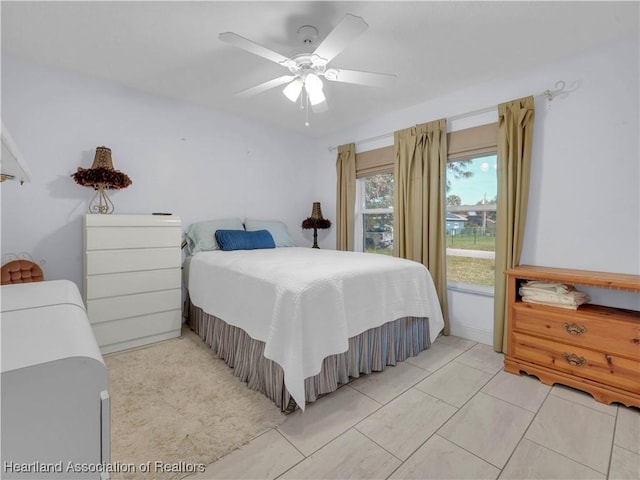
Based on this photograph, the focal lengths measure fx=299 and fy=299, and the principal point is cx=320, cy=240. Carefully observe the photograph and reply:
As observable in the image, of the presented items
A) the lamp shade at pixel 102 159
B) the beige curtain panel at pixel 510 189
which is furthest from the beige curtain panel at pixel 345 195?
the lamp shade at pixel 102 159

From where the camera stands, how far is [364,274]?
2018 millimetres

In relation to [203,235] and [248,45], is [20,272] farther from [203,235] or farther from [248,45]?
[248,45]

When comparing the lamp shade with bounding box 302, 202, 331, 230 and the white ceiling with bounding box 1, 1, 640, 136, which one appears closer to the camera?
the white ceiling with bounding box 1, 1, 640, 136

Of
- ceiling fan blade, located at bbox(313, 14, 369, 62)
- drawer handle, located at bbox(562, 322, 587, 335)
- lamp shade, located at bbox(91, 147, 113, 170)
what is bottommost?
drawer handle, located at bbox(562, 322, 587, 335)

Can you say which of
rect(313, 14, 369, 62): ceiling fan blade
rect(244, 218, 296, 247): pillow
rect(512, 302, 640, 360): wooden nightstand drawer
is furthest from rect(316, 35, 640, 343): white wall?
rect(244, 218, 296, 247): pillow

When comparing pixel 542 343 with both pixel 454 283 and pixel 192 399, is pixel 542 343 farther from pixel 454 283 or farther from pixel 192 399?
pixel 192 399

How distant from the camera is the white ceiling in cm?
179

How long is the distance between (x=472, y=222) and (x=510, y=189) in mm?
531

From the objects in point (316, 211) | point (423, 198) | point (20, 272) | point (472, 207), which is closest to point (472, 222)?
point (472, 207)

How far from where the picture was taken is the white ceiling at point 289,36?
1.79 metres

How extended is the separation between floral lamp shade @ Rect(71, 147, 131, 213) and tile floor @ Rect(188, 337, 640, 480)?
235 centimetres

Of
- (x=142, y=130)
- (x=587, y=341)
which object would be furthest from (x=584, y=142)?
(x=142, y=130)

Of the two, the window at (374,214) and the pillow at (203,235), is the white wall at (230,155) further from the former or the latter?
the window at (374,214)

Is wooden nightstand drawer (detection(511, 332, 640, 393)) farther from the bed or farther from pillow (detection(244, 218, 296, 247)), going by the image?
pillow (detection(244, 218, 296, 247))
